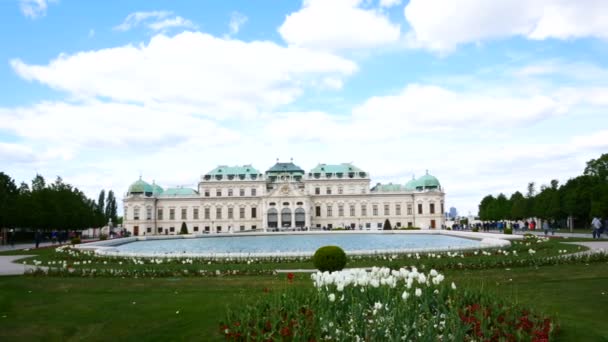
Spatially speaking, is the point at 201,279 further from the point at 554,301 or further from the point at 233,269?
the point at 554,301

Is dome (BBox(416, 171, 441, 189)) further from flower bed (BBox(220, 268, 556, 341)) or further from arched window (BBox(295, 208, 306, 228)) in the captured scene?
flower bed (BBox(220, 268, 556, 341))

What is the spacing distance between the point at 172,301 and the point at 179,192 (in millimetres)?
85758

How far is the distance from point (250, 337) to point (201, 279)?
9633mm

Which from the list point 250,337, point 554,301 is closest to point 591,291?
point 554,301

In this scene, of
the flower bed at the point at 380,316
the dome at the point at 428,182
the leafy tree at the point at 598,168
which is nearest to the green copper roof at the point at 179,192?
the dome at the point at 428,182

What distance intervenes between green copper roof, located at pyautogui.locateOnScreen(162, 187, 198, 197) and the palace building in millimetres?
211

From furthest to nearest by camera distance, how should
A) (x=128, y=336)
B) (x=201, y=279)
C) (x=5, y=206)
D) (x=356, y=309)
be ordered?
1. (x=5, y=206)
2. (x=201, y=279)
3. (x=128, y=336)
4. (x=356, y=309)

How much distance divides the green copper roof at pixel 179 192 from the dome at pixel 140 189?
9.48 ft

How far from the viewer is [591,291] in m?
13.7

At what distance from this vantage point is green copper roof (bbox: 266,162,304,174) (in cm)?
9866

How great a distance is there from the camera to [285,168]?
99125 mm

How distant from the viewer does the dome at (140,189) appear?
307ft

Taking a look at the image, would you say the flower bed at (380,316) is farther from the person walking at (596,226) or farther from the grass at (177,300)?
the person walking at (596,226)

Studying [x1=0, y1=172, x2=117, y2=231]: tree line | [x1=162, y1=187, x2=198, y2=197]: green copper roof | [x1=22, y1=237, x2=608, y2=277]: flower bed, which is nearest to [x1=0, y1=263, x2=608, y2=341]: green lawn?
[x1=22, y1=237, x2=608, y2=277]: flower bed
